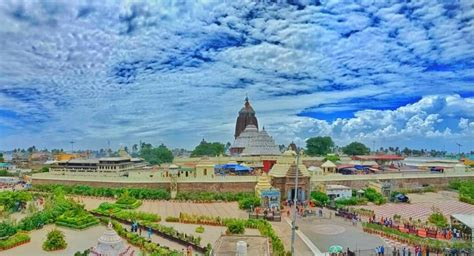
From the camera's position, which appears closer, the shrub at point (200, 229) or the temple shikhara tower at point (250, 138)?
the shrub at point (200, 229)

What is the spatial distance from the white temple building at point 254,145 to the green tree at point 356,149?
90.3ft

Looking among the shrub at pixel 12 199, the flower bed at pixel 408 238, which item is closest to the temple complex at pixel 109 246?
the flower bed at pixel 408 238

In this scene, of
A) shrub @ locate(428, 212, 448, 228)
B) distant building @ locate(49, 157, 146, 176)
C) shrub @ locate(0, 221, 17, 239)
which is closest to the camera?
shrub @ locate(0, 221, 17, 239)

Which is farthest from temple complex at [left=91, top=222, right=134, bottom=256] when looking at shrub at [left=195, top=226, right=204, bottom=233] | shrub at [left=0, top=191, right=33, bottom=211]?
shrub at [left=0, top=191, right=33, bottom=211]

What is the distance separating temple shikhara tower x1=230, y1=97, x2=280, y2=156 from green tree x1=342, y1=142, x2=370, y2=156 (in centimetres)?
2357

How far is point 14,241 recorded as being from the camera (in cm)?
2017

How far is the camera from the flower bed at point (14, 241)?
64.4 feet

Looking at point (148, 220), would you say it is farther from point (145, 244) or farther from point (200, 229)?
point (145, 244)

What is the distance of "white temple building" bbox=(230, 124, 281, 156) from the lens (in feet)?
172

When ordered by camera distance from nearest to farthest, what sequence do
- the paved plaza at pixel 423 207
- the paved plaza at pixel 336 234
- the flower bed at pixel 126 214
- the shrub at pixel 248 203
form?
the paved plaza at pixel 336 234 < the flower bed at pixel 126 214 < the paved plaza at pixel 423 207 < the shrub at pixel 248 203

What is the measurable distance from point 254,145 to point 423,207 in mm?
25115

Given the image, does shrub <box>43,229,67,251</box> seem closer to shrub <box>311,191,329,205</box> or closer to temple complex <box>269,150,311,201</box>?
temple complex <box>269,150,311,201</box>

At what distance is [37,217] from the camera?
24.6 meters

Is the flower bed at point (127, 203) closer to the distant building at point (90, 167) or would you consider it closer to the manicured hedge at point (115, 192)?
the manicured hedge at point (115, 192)
